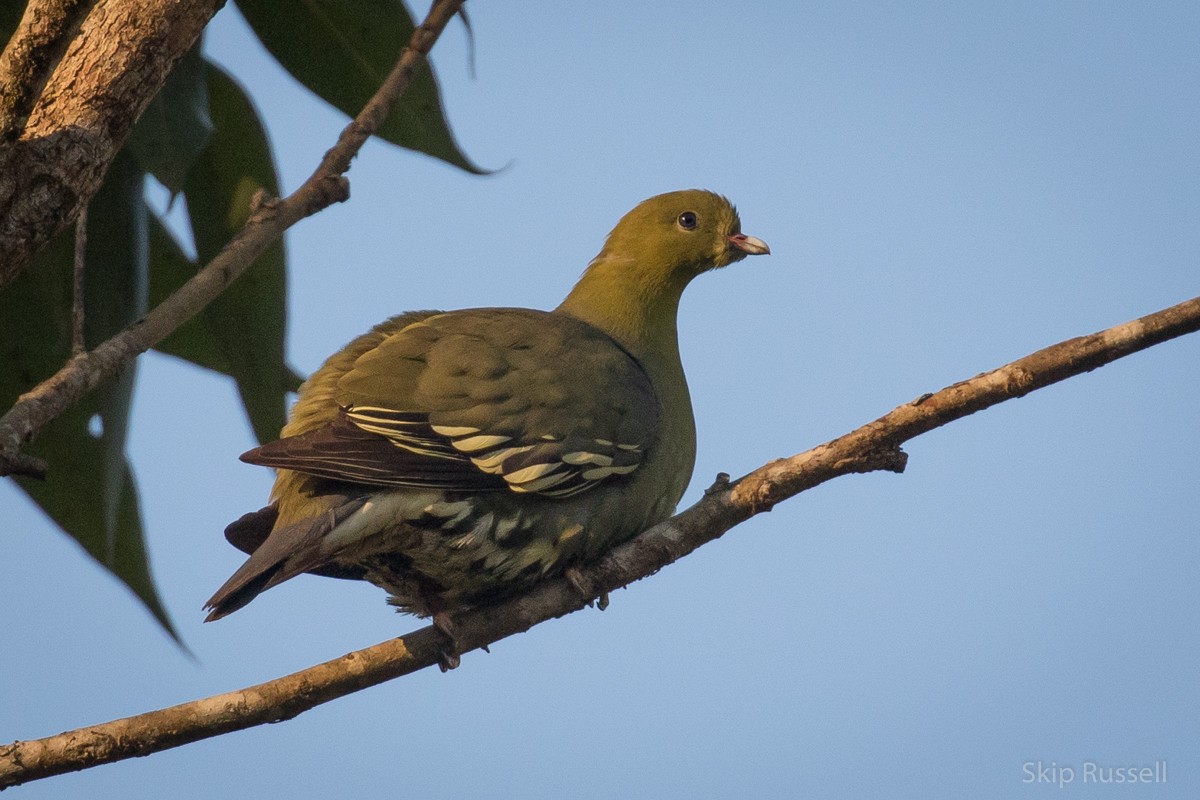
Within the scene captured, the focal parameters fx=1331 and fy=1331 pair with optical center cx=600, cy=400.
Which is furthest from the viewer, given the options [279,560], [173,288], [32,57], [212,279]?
[173,288]

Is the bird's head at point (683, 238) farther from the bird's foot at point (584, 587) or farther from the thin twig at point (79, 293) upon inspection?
the thin twig at point (79, 293)

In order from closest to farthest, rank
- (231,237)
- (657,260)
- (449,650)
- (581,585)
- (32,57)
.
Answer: (32,57) → (449,650) → (581,585) → (231,237) → (657,260)

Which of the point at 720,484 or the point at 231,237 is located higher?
the point at 231,237

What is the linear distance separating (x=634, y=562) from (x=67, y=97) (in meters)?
2.03

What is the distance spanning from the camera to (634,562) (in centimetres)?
403

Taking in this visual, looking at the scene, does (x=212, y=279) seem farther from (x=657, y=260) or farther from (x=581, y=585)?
(x=657, y=260)

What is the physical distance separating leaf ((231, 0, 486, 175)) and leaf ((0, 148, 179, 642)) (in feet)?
2.58

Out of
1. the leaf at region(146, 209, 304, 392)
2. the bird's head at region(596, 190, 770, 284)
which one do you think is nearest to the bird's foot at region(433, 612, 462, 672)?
the leaf at region(146, 209, 304, 392)

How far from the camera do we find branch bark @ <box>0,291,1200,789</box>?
307cm

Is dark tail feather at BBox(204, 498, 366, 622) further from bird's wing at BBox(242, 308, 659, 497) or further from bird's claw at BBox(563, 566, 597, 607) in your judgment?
bird's claw at BBox(563, 566, 597, 607)

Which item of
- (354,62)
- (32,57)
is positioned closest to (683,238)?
(354,62)

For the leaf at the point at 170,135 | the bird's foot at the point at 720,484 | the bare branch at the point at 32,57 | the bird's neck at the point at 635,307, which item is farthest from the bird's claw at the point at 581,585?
the bare branch at the point at 32,57

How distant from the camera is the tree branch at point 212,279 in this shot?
Answer: 287cm

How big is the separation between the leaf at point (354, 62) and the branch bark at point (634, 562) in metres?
1.88
